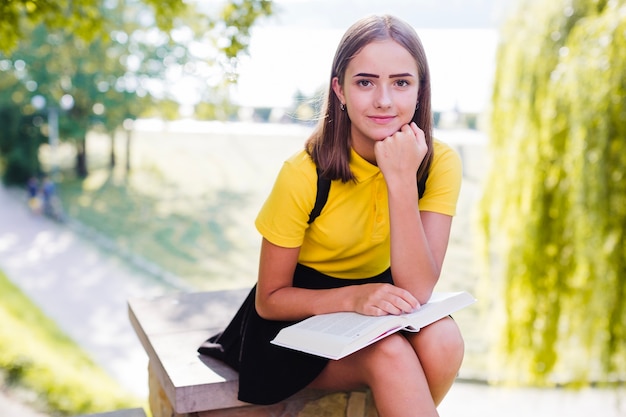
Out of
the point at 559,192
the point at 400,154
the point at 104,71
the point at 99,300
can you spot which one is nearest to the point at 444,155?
the point at 400,154

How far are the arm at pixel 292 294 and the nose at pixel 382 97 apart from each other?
1.15 ft

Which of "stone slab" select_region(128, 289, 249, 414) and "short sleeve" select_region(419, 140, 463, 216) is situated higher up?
"short sleeve" select_region(419, 140, 463, 216)

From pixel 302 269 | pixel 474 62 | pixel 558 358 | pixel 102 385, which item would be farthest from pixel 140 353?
pixel 302 269

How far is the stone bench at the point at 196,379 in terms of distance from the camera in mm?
1515

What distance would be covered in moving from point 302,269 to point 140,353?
7380mm

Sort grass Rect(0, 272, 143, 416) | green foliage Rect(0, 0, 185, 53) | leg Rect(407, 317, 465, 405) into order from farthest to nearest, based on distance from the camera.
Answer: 1. grass Rect(0, 272, 143, 416)
2. green foliage Rect(0, 0, 185, 53)
3. leg Rect(407, 317, 465, 405)

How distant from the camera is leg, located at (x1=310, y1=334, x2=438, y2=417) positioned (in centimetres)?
132

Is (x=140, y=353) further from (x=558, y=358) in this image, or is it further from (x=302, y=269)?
(x=302, y=269)

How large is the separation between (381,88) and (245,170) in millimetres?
12429

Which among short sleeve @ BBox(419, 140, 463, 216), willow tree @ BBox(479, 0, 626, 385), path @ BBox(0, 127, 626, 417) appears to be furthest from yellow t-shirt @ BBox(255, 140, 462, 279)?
path @ BBox(0, 127, 626, 417)

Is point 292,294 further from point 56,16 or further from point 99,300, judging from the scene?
point 99,300

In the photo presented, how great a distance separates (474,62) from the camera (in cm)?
723

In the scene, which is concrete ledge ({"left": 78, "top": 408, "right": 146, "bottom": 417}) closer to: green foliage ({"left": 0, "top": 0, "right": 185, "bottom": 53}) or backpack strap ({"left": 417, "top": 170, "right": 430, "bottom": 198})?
backpack strap ({"left": 417, "top": 170, "right": 430, "bottom": 198})

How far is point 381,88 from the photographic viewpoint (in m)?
1.51
